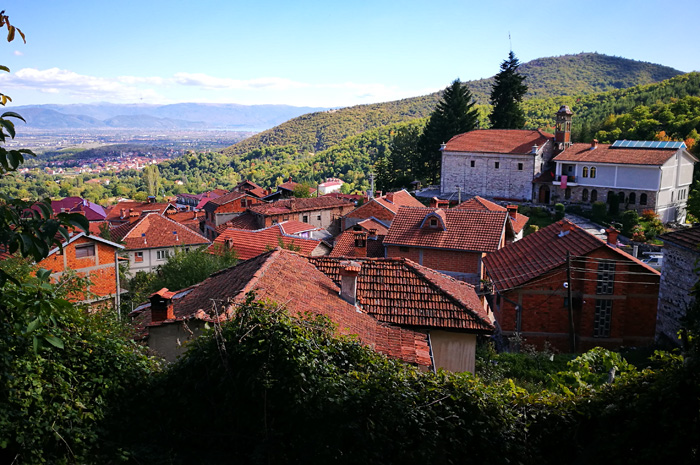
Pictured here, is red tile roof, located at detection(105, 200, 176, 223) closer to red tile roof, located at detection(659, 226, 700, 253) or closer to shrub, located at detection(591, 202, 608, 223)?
shrub, located at detection(591, 202, 608, 223)

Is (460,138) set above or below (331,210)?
above

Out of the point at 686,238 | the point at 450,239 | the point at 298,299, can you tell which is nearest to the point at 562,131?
the point at 450,239

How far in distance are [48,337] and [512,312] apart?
17015 millimetres

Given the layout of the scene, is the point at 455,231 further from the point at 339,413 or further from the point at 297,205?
the point at 297,205

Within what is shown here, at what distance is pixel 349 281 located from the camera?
11.8 m

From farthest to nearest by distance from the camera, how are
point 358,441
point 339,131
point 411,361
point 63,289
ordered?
point 339,131
point 411,361
point 63,289
point 358,441

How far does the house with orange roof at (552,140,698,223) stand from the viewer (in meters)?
39.6

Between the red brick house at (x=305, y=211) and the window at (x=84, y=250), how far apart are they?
18.6 metres

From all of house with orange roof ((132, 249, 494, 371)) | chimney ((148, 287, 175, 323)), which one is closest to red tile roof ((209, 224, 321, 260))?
house with orange roof ((132, 249, 494, 371))

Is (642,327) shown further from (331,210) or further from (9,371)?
(331,210)

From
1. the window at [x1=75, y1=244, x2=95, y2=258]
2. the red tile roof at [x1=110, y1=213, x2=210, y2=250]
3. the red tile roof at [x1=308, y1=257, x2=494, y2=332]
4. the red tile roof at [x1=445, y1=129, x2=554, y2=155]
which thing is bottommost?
the red tile roof at [x1=110, y1=213, x2=210, y2=250]

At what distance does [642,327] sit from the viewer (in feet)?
60.5

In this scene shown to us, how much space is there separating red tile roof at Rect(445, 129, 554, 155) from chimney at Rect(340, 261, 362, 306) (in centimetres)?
3649

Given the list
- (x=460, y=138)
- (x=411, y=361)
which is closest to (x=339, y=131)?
(x=460, y=138)
